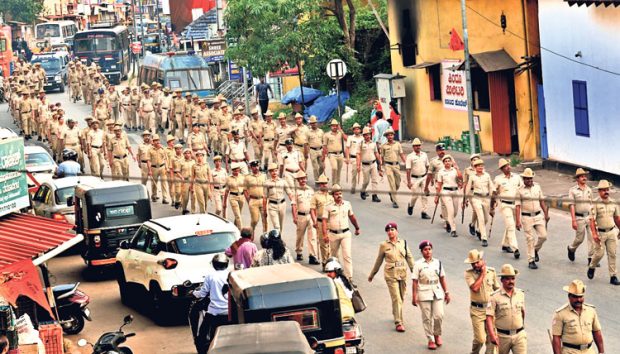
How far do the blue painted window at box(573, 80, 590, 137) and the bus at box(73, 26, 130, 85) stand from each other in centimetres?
4069

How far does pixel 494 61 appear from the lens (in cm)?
3133

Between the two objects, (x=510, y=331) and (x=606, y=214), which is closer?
(x=510, y=331)

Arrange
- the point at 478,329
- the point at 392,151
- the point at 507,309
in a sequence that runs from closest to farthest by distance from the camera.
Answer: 1. the point at 507,309
2. the point at 478,329
3. the point at 392,151

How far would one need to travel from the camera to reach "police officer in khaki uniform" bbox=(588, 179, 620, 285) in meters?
19.6

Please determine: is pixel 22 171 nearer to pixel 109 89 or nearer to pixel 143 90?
pixel 143 90

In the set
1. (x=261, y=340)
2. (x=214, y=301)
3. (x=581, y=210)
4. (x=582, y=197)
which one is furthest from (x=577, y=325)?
(x=581, y=210)

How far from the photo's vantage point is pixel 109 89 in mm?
46031

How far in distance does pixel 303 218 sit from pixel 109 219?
131 inches

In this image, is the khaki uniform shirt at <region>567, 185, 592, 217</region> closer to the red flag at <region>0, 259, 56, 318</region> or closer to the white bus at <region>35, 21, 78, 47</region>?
the red flag at <region>0, 259, 56, 318</region>

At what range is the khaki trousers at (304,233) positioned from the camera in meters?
22.9

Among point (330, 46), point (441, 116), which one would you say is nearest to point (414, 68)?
point (441, 116)

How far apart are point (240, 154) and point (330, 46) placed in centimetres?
1418

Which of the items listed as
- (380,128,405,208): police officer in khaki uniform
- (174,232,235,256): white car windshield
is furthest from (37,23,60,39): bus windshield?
(174,232,235,256): white car windshield

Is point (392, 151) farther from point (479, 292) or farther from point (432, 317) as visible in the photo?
point (479, 292)
